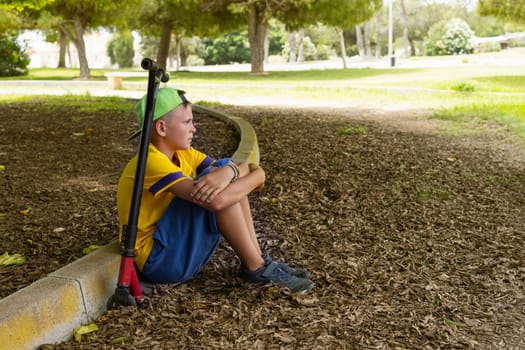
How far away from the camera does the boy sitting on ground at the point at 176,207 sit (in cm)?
300

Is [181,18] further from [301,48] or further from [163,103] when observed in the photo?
[301,48]

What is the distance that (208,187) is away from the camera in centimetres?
289

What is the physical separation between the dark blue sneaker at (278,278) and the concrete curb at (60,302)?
27.9 inches

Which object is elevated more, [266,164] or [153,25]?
[153,25]

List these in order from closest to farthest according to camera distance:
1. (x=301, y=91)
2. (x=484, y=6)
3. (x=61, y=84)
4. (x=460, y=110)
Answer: (x=460, y=110)
(x=301, y=91)
(x=61, y=84)
(x=484, y=6)

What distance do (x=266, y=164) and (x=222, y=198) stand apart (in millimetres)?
3125

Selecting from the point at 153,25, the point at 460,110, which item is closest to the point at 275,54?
the point at 153,25

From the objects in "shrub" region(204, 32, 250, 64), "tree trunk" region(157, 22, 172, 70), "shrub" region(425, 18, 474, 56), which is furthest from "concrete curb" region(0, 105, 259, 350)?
"shrub" region(425, 18, 474, 56)

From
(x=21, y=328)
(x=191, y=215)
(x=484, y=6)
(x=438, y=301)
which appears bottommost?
(x=438, y=301)

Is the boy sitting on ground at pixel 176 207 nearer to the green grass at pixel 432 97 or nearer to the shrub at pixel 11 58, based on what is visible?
the green grass at pixel 432 97

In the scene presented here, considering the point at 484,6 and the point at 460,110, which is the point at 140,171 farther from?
the point at 484,6

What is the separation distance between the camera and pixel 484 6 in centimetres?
2305

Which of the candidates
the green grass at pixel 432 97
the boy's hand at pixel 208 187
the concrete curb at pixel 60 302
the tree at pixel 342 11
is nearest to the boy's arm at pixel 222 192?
the boy's hand at pixel 208 187

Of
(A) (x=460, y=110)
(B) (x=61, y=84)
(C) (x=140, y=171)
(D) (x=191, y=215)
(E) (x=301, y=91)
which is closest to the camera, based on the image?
(C) (x=140, y=171)
